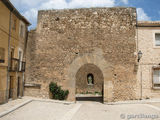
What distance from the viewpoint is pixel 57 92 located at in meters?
11.7

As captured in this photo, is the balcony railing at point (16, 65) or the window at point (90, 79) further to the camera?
the window at point (90, 79)

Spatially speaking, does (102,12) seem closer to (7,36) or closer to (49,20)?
(49,20)

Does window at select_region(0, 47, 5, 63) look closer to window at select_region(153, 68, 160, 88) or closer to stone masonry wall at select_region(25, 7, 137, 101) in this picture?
stone masonry wall at select_region(25, 7, 137, 101)

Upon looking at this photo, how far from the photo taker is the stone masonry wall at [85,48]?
1170 centimetres

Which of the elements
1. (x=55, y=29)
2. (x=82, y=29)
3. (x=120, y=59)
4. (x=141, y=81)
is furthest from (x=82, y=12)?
(x=141, y=81)

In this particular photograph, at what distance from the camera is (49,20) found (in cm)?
1248

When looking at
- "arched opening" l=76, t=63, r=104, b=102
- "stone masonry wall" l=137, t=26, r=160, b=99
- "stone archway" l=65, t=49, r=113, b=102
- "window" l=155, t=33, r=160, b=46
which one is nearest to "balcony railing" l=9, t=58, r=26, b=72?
"stone archway" l=65, t=49, r=113, b=102

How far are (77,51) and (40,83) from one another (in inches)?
123

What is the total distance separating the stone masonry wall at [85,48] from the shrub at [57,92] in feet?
0.94

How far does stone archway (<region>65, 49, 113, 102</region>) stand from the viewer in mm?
11648

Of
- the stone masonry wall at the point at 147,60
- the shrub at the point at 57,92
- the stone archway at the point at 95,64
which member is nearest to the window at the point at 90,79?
the stone archway at the point at 95,64

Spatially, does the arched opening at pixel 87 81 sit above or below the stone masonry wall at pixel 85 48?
below

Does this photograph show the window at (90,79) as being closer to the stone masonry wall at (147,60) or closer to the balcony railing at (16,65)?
the stone masonry wall at (147,60)

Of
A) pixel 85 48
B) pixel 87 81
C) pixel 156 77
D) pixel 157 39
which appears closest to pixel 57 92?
pixel 85 48
